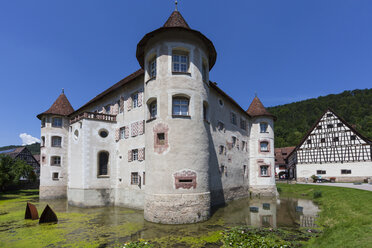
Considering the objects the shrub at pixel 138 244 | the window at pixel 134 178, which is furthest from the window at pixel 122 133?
the shrub at pixel 138 244

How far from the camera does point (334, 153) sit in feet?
136

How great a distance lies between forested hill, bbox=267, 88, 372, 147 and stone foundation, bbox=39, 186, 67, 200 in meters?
74.6

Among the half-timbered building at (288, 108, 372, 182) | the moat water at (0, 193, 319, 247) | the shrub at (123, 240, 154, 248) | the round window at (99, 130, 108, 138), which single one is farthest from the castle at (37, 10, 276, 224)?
the half-timbered building at (288, 108, 372, 182)

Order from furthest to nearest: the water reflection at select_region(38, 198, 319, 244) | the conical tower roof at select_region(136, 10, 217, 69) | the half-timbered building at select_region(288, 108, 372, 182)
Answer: the half-timbered building at select_region(288, 108, 372, 182) → the conical tower roof at select_region(136, 10, 217, 69) → the water reflection at select_region(38, 198, 319, 244)

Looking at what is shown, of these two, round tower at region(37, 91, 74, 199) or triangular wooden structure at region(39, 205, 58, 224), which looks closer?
triangular wooden structure at region(39, 205, 58, 224)

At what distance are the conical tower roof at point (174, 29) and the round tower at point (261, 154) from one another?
46.7ft

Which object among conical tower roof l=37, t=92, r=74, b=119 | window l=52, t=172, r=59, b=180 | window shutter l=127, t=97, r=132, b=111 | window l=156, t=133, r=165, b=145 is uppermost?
conical tower roof l=37, t=92, r=74, b=119

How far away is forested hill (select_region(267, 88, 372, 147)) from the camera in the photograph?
83188mm

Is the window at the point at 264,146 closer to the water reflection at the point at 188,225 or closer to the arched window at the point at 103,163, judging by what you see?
the water reflection at the point at 188,225

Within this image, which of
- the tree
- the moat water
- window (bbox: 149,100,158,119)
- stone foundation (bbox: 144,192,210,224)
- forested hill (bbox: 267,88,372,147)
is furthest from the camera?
forested hill (bbox: 267,88,372,147)

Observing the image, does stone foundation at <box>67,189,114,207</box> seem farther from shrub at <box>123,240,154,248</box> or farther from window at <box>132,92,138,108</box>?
shrub at <box>123,240,154,248</box>

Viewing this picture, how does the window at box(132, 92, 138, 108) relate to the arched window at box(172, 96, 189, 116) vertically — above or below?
above

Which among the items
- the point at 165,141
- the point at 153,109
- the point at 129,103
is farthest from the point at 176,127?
the point at 129,103

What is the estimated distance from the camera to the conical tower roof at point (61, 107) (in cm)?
3112
